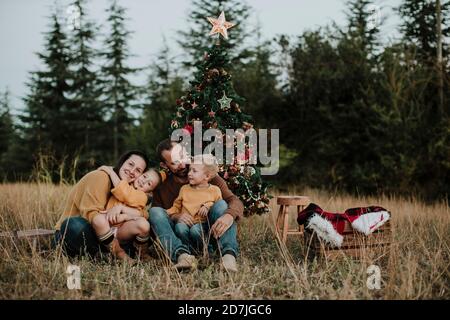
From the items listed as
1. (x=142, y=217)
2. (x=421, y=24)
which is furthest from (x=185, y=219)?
(x=421, y=24)

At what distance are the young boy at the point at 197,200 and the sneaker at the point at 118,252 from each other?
1.38 ft

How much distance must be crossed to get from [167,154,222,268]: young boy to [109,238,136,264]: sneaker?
1.38 ft

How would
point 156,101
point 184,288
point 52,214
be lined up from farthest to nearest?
point 156,101
point 52,214
point 184,288

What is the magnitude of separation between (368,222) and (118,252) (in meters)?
1.98

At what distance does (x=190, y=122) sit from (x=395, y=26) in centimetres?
957

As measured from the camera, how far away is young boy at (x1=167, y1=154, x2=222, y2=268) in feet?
11.0

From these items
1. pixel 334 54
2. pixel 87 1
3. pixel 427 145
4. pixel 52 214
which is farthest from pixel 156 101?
pixel 52 214

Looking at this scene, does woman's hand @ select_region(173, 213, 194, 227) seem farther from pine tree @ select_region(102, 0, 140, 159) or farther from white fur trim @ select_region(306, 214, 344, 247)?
pine tree @ select_region(102, 0, 140, 159)

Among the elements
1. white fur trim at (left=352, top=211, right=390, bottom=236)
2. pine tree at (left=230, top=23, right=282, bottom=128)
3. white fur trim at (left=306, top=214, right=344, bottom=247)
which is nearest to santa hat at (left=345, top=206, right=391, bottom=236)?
white fur trim at (left=352, top=211, right=390, bottom=236)

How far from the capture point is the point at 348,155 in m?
9.72

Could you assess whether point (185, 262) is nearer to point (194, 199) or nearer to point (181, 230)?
point (181, 230)

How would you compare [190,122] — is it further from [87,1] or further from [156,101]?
[87,1]

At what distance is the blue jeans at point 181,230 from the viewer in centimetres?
319
